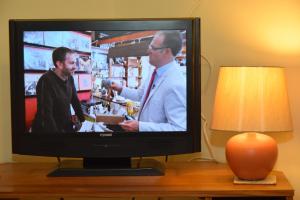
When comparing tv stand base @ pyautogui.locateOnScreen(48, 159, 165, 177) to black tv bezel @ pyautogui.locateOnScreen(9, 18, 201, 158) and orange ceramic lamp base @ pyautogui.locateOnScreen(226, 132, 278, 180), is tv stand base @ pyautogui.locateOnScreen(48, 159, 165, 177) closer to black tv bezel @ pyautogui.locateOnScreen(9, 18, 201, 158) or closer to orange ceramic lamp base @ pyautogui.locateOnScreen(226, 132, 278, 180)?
black tv bezel @ pyautogui.locateOnScreen(9, 18, 201, 158)

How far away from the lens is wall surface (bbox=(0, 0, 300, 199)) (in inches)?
85.4

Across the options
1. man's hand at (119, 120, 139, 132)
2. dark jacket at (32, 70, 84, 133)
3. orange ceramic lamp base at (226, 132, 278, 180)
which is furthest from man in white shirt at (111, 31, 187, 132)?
orange ceramic lamp base at (226, 132, 278, 180)

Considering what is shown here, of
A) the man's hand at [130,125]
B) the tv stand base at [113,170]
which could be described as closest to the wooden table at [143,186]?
the tv stand base at [113,170]

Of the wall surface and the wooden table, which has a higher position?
the wall surface

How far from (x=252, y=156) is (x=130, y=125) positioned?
527mm

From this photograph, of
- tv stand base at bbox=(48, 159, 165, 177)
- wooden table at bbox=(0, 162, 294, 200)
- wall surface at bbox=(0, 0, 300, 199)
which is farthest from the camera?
wall surface at bbox=(0, 0, 300, 199)

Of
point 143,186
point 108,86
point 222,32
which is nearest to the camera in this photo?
point 143,186

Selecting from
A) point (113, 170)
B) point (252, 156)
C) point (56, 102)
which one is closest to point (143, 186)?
point (113, 170)

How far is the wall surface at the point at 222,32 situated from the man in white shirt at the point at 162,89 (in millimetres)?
270

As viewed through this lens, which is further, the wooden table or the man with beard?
the man with beard

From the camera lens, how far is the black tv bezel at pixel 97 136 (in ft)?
6.47

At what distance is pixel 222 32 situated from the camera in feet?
7.22

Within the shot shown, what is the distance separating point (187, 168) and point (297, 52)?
2.42 ft

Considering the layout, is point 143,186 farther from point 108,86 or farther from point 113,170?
point 108,86
